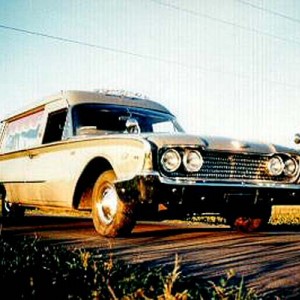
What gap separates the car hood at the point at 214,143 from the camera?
4852mm

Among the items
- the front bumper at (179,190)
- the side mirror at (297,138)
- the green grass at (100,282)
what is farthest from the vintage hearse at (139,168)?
the green grass at (100,282)

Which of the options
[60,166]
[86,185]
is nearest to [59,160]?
[60,166]

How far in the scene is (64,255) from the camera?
3.60 meters

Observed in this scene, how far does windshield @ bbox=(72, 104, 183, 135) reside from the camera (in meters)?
6.39

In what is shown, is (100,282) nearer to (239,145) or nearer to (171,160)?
(171,160)

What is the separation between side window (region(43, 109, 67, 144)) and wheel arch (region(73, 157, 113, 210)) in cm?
119

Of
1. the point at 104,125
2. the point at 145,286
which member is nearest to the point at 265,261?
the point at 145,286

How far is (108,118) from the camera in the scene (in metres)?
6.60

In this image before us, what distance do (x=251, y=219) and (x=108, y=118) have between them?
225 centimetres

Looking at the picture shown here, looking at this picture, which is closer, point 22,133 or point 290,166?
point 290,166

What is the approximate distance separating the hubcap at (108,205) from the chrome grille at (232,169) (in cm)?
72

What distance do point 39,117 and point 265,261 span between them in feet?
15.9

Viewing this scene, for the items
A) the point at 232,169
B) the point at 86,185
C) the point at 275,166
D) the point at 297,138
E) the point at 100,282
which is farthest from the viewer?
the point at 297,138

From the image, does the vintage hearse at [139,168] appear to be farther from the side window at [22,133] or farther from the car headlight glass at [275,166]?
the side window at [22,133]
